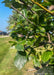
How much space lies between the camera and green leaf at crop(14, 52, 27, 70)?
30.4 inches

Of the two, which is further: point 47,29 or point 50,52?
point 47,29

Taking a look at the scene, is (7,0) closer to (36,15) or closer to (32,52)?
(36,15)

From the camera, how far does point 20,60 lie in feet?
2.64

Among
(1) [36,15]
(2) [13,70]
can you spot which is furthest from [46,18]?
(2) [13,70]

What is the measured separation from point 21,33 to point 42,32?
0.19 m

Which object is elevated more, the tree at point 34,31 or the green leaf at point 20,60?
the tree at point 34,31

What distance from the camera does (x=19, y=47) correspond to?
0.74m

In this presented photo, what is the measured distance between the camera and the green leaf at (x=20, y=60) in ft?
2.54

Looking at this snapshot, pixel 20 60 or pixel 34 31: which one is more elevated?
pixel 34 31

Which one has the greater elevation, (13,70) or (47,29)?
(47,29)

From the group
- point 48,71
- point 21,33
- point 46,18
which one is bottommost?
point 48,71

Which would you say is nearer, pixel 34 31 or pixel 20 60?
pixel 20 60

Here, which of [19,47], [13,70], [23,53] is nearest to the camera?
[19,47]

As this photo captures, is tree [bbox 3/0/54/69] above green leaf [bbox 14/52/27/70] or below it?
above
